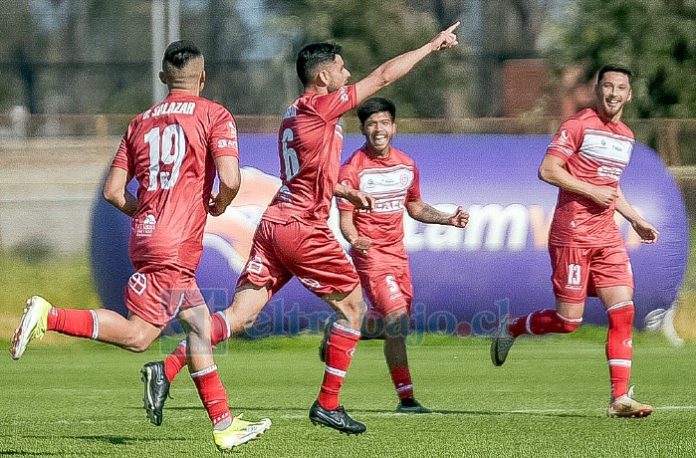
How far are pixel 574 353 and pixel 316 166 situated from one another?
265 inches

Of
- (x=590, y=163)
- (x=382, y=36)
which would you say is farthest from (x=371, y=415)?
(x=382, y=36)

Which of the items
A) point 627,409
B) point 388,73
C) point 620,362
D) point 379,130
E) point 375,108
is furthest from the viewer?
A: point 379,130

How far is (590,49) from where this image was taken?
22266 mm

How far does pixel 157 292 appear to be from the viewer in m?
6.47

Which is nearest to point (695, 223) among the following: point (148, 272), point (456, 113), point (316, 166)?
point (456, 113)

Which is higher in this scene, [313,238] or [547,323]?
[313,238]

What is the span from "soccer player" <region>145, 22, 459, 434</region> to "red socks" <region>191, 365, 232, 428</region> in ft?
1.69

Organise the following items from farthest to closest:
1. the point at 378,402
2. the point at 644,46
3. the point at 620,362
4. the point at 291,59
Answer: the point at 644,46 < the point at 291,59 < the point at 378,402 < the point at 620,362

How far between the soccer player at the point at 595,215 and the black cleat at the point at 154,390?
2695 mm

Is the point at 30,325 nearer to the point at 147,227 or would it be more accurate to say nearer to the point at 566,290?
the point at 147,227

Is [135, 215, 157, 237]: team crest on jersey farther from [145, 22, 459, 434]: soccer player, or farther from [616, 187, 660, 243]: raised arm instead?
[616, 187, 660, 243]: raised arm

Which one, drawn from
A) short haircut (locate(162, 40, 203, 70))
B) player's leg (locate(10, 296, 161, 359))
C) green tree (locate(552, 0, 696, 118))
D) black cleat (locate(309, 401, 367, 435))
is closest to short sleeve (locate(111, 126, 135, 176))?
short haircut (locate(162, 40, 203, 70))

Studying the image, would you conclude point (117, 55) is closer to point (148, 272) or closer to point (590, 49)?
point (590, 49)

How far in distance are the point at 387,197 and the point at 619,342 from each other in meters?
1.85
